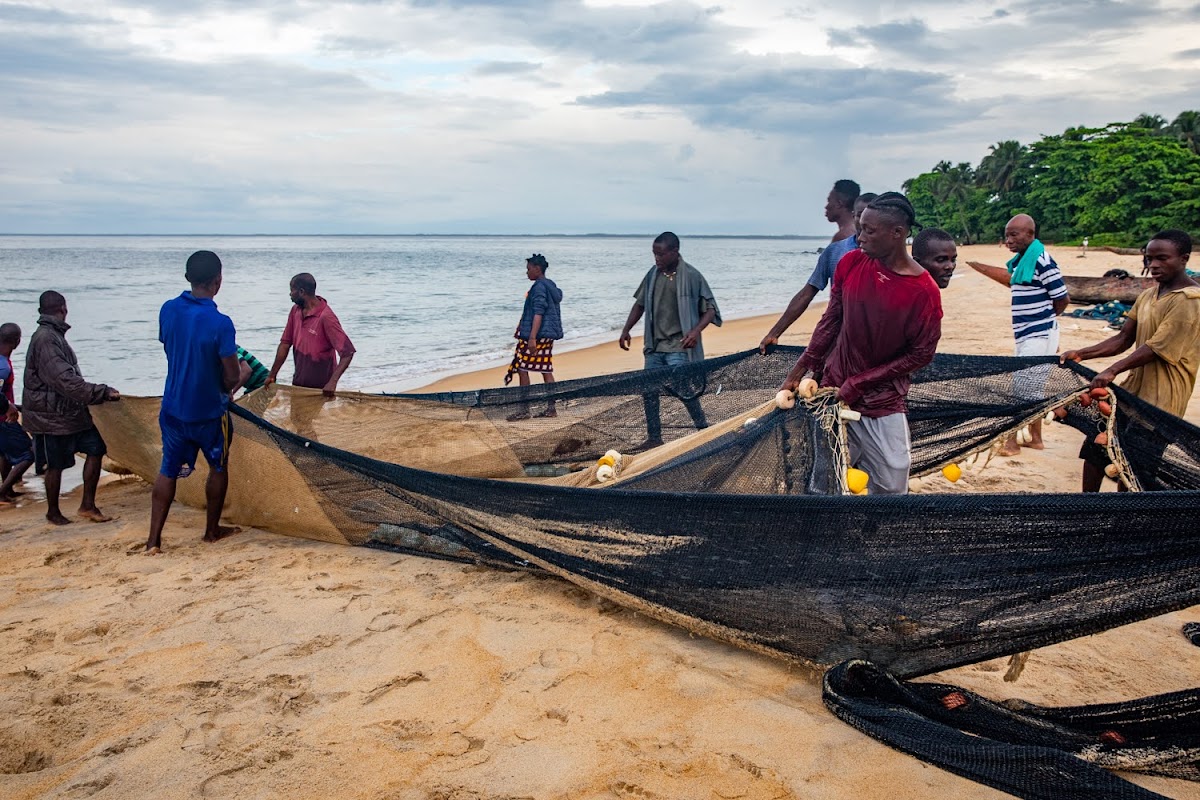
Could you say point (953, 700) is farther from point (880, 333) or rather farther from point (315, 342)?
point (315, 342)

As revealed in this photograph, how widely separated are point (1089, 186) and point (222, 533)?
1932 inches

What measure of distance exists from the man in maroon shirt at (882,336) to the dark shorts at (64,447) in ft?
13.4

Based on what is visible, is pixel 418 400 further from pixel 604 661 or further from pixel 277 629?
pixel 604 661

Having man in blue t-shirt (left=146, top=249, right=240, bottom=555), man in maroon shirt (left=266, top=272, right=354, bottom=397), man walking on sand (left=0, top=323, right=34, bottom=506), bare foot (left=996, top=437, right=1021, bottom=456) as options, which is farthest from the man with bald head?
man walking on sand (left=0, top=323, right=34, bottom=506)

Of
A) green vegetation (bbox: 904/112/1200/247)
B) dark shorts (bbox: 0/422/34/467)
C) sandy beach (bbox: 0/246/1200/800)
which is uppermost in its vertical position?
green vegetation (bbox: 904/112/1200/247)

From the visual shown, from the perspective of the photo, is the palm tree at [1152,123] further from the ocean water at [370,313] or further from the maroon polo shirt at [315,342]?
the maroon polo shirt at [315,342]

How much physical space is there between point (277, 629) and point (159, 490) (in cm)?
150

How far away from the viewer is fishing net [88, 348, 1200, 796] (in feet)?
7.67

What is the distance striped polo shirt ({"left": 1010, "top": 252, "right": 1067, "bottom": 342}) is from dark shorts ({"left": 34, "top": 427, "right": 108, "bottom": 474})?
5932 millimetres

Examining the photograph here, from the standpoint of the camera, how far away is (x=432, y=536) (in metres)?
3.95

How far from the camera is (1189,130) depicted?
46.9 m

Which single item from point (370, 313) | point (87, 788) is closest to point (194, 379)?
point (87, 788)

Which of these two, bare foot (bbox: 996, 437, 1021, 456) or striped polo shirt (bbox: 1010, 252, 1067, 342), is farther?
bare foot (bbox: 996, 437, 1021, 456)

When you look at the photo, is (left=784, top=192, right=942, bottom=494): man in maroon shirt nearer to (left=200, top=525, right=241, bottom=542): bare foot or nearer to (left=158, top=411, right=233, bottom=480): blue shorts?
(left=158, top=411, right=233, bottom=480): blue shorts
